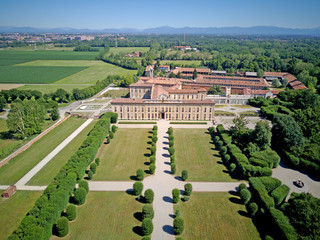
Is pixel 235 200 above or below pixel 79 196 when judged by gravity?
below

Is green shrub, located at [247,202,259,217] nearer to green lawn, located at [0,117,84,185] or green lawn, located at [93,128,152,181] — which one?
green lawn, located at [93,128,152,181]

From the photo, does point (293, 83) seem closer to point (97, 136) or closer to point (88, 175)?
point (97, 136)

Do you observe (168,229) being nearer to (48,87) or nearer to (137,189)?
(137,189)

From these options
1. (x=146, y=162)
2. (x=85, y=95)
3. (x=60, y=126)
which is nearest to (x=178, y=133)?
(x=146, y=162)

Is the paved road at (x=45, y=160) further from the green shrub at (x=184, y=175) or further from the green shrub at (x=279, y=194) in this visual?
the green shrub at (x=279, y=194)

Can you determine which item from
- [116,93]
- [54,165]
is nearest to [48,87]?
[116,93]
